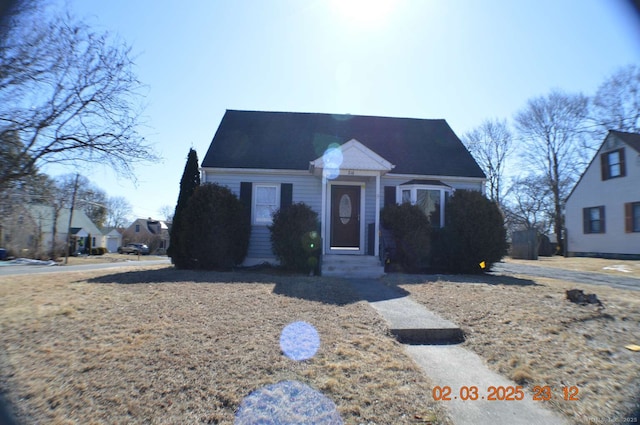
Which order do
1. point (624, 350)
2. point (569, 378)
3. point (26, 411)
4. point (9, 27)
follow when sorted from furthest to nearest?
point (9, 27), point (624, 350), point (569, 378), point (26, 411)

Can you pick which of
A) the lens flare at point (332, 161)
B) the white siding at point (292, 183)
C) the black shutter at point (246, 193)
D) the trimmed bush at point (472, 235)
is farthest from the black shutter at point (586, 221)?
the black shutter at point (246, 193)

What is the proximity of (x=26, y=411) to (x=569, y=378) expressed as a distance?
4.80 m

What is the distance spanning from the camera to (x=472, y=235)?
10383mm

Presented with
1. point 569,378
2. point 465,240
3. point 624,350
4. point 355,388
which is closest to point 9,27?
point 355,388

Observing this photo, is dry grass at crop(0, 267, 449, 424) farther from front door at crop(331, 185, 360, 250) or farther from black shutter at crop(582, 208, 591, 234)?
black shutter at crop(582, 208, 591, 234)

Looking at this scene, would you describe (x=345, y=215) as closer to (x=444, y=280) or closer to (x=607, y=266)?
(x=444, y=280)

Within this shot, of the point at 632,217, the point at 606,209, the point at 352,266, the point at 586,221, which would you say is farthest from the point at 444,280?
the point at 586,221

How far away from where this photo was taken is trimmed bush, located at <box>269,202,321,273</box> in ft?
32.8

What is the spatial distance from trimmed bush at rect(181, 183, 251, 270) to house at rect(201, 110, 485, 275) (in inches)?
67.2

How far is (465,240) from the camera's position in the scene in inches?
412

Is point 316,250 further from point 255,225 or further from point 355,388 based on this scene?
point 355,388

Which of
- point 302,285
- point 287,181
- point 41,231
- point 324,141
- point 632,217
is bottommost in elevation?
point 302,285

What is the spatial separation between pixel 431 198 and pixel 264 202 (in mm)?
5626
